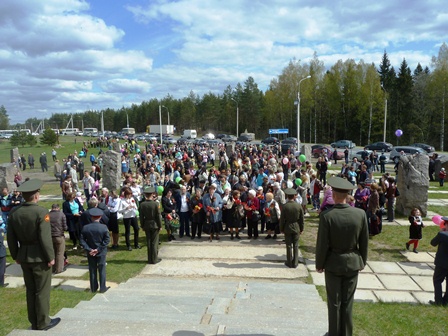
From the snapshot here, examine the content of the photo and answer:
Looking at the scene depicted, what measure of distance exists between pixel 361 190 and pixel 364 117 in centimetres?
4759

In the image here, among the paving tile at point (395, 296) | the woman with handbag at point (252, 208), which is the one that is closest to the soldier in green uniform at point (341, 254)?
the paving tile at point (395, 296)

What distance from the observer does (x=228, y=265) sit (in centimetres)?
815

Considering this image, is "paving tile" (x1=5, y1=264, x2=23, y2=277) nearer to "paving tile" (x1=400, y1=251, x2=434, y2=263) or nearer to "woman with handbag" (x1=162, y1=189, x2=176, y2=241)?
"woman with handbag" (x1=162, y1=189, x2=176, y2=241)

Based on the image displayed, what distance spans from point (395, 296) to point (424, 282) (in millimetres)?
1202

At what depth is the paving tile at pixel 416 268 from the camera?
7.77 m

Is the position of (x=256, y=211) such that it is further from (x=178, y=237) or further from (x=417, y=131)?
(x=417, y=131)

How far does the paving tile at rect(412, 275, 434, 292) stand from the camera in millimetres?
6910

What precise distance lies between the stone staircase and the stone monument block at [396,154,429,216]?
6.57m

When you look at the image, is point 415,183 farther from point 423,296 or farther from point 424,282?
point 423,296

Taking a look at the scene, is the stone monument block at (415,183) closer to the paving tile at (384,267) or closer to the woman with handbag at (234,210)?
the paving tile at (384,267)

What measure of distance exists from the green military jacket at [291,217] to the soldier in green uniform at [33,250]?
489 centimetres

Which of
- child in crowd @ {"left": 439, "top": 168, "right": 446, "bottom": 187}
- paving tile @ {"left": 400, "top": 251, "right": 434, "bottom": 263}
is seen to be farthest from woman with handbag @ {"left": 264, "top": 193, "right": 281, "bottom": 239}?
child in crowd @ {"left": 439, "top": 168, "right": 446, "bottom": 187}

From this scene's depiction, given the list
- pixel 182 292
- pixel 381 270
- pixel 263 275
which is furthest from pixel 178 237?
A: pixel 381 270

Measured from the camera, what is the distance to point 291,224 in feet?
25.4
